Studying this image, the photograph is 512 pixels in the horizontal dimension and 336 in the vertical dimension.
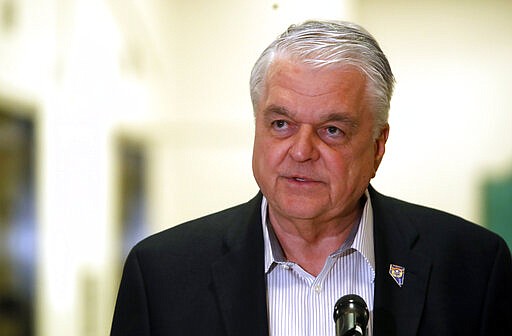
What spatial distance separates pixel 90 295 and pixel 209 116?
38.3 inches

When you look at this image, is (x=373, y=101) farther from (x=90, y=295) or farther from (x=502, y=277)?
(x=90, y=295)

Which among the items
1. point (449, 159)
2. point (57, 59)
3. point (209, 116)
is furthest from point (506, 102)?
point (57, 59)

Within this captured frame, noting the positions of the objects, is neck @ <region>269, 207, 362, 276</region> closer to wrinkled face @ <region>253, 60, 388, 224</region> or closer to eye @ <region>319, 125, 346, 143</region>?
wrinkled face @ <region>253, 60, 388, 224</region>

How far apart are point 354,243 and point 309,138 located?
27 cm

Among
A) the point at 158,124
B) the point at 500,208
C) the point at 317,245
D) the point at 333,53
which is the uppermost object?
the point at 333,53

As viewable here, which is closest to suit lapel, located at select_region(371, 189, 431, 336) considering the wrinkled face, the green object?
the wrinkled face

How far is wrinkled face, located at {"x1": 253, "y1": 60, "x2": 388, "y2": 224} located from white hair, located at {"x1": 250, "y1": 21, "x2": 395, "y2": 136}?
2 centimetres

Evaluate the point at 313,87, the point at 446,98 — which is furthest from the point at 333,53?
the point at 446,98

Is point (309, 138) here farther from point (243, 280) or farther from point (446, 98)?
point (446, 98)

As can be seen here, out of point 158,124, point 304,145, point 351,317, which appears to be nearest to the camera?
point 351,317

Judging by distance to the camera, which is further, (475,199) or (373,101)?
(475,199)

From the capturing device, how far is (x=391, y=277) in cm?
188

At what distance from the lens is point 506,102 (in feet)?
10.9

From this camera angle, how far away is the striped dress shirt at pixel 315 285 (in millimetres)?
1891
